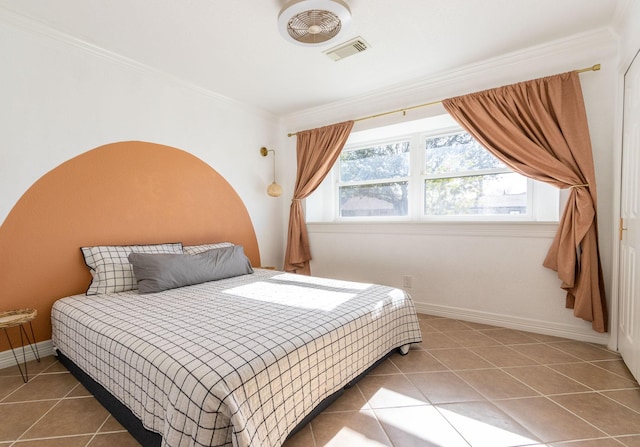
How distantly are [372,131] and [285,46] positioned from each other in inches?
58.1

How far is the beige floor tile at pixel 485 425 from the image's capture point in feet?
4.46

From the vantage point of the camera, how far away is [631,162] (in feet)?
6.40

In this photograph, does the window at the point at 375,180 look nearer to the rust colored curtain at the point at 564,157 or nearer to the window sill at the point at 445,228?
the window sill at the point at 445,228

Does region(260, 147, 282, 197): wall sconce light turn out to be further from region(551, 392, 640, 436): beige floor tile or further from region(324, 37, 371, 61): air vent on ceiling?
region(551, 392, 640, 436): beige floor tile

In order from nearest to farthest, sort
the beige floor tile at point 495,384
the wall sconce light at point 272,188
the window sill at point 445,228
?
the beige floor tile at point 495,384, the window sill at point 445,228, the wall sconce light at point 272,188

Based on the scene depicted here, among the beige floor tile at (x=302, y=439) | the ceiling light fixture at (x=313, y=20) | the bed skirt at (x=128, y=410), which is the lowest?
the beige floor tile at (x=302, y=439)

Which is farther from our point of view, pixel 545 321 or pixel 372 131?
pixel 372 131

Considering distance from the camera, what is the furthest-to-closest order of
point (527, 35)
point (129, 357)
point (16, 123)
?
point (527, 35) < point (16, 123) < point (129, 357)

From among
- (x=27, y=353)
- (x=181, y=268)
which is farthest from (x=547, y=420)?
(x=27, y=353)

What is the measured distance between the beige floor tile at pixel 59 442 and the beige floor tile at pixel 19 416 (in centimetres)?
9

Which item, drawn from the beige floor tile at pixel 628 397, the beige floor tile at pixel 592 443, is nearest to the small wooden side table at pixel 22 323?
the beige floor tile at pixel 592 443

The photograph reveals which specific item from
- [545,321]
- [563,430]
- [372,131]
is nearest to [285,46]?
[372,131]

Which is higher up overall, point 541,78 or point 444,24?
point 444,24

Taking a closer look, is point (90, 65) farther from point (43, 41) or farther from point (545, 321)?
point (545, 321)
